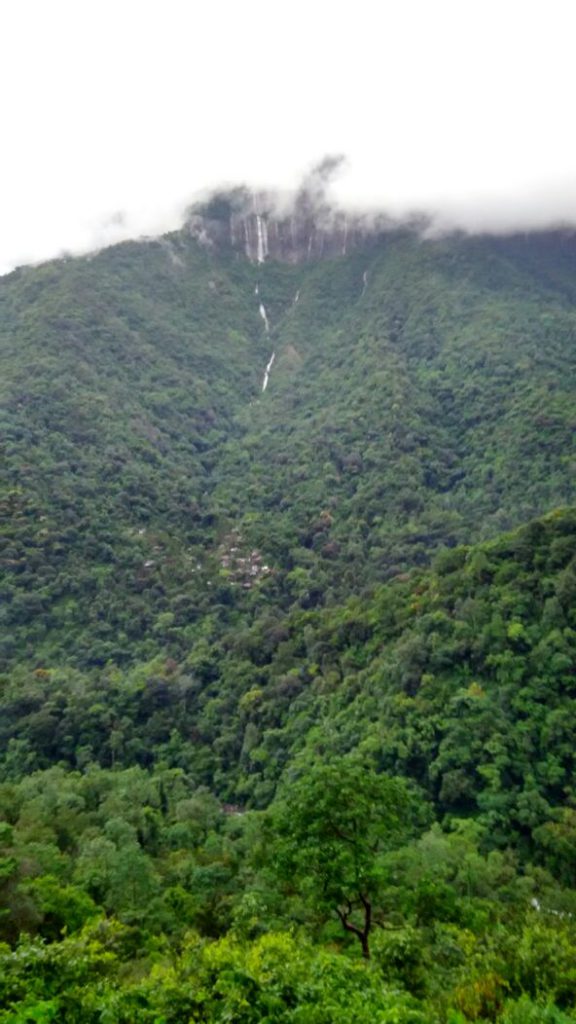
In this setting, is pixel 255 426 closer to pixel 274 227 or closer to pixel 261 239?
pixel 261 239

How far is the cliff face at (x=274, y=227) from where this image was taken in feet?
478

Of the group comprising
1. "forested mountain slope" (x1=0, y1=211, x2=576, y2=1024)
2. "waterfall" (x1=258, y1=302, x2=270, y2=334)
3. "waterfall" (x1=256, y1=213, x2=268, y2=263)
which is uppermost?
"waterfall" (x1=256, y1=213, x2=268, y2=263)

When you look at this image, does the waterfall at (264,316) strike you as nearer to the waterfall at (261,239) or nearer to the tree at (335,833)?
the waterfall at (261,239)

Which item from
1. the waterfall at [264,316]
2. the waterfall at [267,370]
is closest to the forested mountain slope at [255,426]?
the waterfall at [264,316]

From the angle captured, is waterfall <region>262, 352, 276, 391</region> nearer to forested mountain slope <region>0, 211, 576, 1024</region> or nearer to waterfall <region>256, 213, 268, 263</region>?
forested mountain slope <region>0, 211, 576, 1024</region>

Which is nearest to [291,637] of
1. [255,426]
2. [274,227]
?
[255,426]

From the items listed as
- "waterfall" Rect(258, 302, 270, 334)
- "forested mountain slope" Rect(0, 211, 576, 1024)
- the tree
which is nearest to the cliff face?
"forested mountain slope" Rect(0, 211, 576, 1024)

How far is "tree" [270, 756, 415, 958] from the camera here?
44.3ft

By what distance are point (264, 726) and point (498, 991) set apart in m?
35.8

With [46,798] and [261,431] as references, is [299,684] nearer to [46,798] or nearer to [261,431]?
[46,798]

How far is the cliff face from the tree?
14458 centimetres

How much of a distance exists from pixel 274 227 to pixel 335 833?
156m

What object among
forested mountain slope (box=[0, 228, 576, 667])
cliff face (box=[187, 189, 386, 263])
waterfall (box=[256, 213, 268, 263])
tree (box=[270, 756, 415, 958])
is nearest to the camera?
tree (box=[270, 756, 415, 958])

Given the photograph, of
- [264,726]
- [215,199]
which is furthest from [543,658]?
[215,199]
